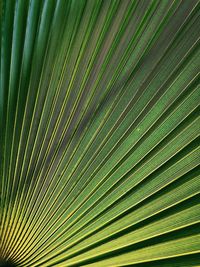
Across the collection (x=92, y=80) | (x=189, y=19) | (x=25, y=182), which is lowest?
(x=25, y=182)

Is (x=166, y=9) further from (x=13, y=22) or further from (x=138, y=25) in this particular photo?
(x=13, y=22)

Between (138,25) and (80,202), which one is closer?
(138,25)

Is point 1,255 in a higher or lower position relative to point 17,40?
lower

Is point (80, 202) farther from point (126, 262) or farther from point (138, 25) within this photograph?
point (138, 25)

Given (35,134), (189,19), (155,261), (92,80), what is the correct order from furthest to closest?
(35,134)
(92,80)
(155,261)
(189,19)

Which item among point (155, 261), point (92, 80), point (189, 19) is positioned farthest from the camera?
point (92, 80)

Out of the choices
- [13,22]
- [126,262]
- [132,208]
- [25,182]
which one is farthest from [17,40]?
[126,262]

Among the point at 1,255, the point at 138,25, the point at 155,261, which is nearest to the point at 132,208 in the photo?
the point at 155,261
